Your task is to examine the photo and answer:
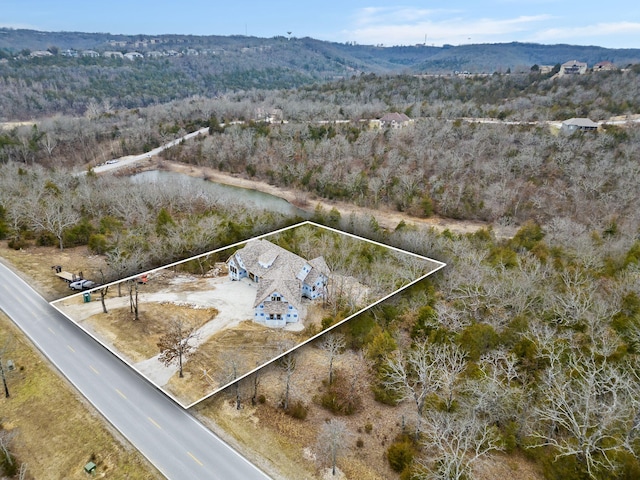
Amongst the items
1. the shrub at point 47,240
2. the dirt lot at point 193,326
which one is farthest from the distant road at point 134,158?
the dirt lot at point 193,326

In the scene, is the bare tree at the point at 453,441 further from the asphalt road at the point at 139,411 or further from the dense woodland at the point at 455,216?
the asphalt road at the point at 139,411

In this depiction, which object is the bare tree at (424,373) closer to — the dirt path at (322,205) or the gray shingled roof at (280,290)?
the gray shingled roof at (280,290)

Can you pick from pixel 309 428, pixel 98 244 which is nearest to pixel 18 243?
pixel 98 244

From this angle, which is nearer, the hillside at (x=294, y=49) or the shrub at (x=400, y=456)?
the shrub at (x=400, y=456)

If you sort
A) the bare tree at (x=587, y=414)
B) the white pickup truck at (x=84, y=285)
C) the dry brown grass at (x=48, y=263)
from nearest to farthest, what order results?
the bare tree at (x=587, y=414), the white pickup truck at (x=84, y=285), the dry brown grass at (x=48, y=263)

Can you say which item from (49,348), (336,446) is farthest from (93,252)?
(336,446)

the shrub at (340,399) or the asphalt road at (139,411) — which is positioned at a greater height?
the asphalt road at (139,411)

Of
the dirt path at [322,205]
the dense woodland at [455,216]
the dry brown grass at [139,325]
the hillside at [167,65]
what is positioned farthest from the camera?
the hillside at [167,65]

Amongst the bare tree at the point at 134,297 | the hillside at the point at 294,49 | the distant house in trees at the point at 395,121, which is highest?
the hillside at the point at 294,49
